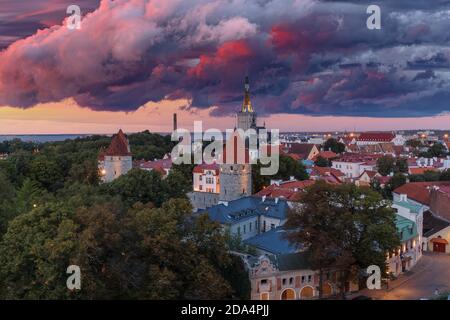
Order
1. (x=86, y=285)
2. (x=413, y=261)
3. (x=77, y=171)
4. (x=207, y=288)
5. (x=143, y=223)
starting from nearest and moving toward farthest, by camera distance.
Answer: (x=86, y=285) → (x=207, y=288) → (x=143, y=223) → (x=413, y=261) → (x=77, y=171)

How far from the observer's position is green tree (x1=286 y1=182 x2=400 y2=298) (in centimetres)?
2636

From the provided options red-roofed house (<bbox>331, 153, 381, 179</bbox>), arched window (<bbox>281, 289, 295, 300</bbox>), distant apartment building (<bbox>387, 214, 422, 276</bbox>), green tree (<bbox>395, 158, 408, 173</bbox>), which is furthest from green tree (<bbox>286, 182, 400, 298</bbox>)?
red-roofed house (<bbox>331, 153, 381, 179</bbox>)

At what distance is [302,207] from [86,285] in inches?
504

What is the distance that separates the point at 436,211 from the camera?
42.7 meters

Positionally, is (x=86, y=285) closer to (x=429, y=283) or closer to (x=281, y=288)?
(x=281, y=288)

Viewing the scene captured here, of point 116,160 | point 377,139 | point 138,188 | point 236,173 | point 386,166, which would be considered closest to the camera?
point 138,188

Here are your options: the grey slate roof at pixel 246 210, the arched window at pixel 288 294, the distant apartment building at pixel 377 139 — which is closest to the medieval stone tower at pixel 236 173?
the grey slate roof at pixel 246 210

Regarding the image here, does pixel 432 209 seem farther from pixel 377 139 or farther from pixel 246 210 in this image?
pixel 377 139

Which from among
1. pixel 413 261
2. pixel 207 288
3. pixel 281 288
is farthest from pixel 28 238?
pixel 413 261

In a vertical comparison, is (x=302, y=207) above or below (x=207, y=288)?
above

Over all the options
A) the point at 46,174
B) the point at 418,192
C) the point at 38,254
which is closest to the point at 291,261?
the point at 38,254

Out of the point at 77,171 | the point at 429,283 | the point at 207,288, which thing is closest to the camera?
the point at 207,288

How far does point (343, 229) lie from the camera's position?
88.7 ft
